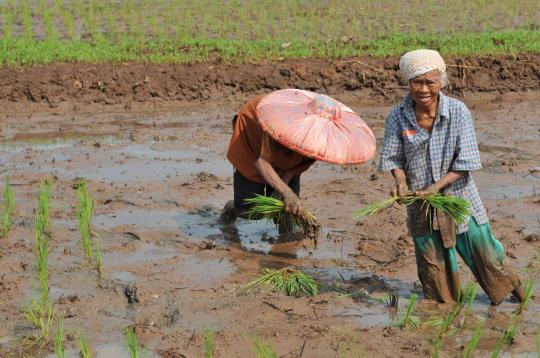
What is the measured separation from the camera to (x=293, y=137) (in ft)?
17.0

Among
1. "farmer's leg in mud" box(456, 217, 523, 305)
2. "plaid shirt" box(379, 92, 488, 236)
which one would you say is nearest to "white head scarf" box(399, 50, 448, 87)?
"plaid shirt" box(379, 92, 488, 236)

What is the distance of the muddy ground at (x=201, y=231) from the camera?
4.72 metres

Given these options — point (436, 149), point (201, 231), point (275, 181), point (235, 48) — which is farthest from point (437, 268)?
point (235, 48)

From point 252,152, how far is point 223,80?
14.5 ft

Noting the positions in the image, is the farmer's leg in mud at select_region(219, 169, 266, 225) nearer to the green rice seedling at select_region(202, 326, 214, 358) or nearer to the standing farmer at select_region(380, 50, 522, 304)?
the standing farmer at select_region(380, 50, 522, 304)

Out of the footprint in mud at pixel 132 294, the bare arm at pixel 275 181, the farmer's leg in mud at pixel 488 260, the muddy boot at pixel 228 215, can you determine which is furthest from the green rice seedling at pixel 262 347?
the muddy boot at pixel 228 215

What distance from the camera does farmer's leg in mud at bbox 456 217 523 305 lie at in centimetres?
482

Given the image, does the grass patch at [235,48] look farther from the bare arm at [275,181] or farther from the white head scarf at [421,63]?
the white head scarf at [421,63]

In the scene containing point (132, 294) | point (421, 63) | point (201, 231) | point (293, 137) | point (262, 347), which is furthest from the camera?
point (201, 231)

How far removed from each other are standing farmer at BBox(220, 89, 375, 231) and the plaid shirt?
476mm

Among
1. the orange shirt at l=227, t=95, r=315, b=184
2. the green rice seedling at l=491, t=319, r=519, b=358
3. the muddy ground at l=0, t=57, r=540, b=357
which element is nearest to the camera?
the green rice seedling at l=491, t=319, r=519, b=358

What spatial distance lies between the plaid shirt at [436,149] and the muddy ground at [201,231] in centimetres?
64

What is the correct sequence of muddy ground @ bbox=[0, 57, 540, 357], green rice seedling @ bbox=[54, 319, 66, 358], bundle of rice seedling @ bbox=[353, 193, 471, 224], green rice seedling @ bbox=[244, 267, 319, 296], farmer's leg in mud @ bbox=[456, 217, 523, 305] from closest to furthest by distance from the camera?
green rice seedling @ bbox=[54, 319, 66, 358], bundle of rice seedling @ bbox=[353, 193, 471, 224], muddy ground @ bbox=[0, 57, 540, 357], farmer's leg in mud @ bbox=[456, 217, 523, 305], green rice seedling @ bbox=[244, 267, 319, 296]

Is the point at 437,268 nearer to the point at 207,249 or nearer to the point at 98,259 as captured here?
the point at 207,249
